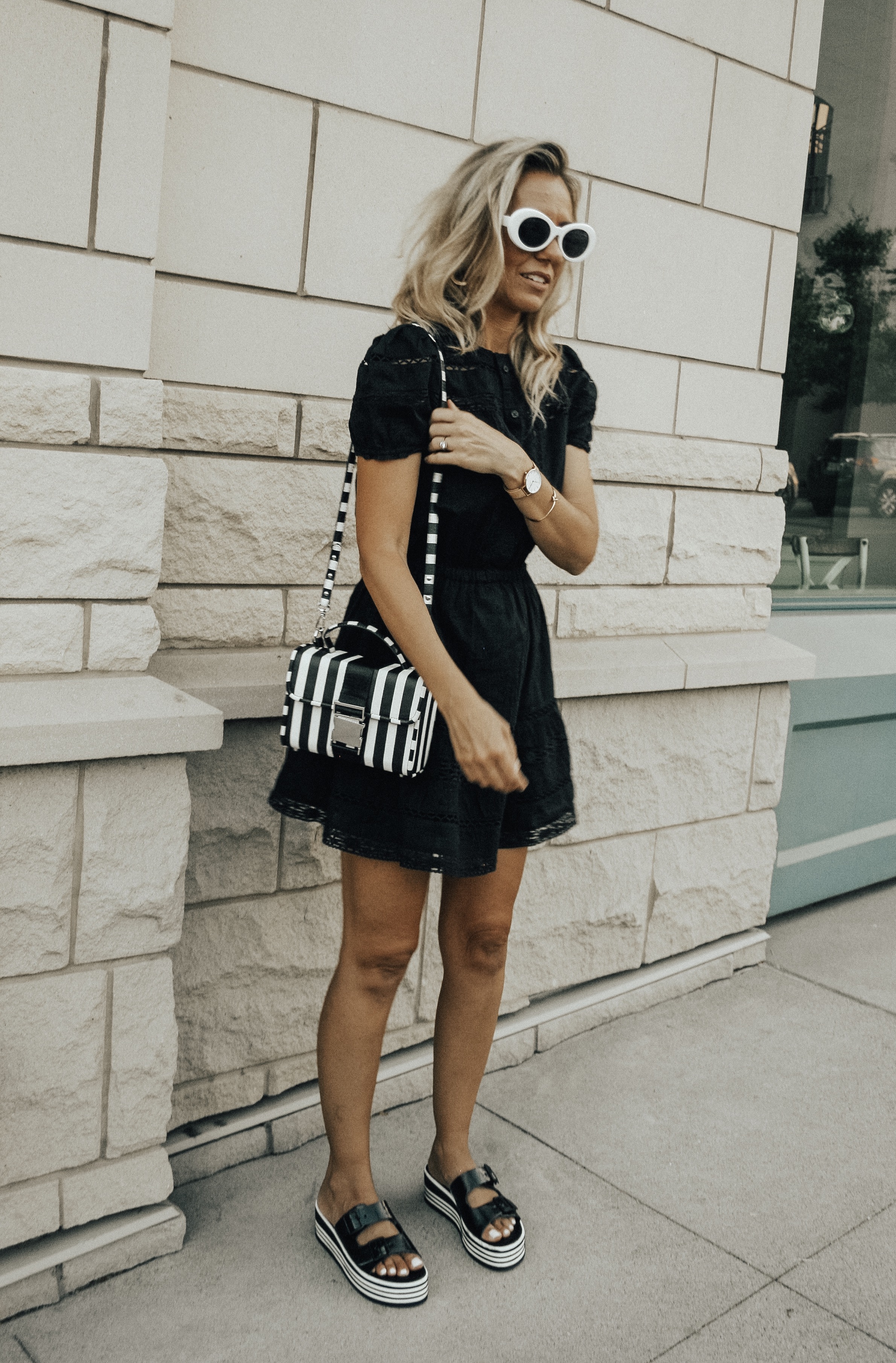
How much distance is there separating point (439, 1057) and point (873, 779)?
295 cm

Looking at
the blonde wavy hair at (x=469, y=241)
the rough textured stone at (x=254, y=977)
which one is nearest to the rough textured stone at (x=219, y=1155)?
the rough textured stone at (x=254, y=977)

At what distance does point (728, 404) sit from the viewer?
392cm

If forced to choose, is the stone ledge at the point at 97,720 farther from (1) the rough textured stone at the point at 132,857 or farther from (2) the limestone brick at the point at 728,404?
(2) the limestone brick at the point at 728,404

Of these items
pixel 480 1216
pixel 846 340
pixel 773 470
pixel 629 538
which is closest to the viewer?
pixel 480 1216

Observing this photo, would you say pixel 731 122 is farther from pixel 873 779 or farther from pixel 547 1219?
pixel 547 1219

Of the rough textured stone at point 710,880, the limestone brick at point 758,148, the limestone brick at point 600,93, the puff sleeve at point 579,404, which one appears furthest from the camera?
the rough textured stone at point 710,880

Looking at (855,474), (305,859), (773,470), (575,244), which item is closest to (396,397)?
(575,244)

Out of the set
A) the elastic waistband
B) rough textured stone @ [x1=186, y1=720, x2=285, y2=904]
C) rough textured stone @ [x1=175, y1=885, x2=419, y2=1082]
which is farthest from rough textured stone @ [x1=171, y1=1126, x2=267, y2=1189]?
the elastic waistband

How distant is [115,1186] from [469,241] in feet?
6.44

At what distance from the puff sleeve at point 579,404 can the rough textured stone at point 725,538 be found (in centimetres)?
130

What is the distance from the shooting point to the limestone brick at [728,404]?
3.80 meters

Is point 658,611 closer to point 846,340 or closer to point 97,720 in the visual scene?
point 846,340

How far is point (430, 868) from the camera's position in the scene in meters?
2.22

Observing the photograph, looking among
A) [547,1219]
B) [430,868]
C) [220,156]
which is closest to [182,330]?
[220,156]
